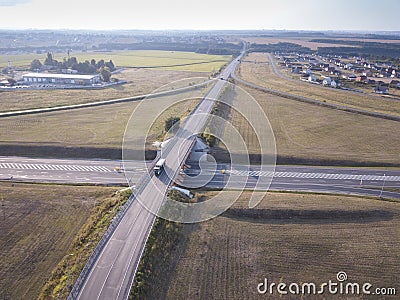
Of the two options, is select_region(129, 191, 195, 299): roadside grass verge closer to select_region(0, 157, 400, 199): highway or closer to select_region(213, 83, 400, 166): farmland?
select_region(0, 157, 400, 199): highway

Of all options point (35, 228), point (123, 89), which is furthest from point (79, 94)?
point (35, 228)

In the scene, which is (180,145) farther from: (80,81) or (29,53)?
(29,53)

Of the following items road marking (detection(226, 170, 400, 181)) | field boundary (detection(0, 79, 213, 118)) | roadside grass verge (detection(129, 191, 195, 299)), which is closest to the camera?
roadside grass verge (detection(129, 191, 195, 299))

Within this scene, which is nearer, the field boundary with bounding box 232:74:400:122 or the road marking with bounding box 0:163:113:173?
the road marking with bounding box 0:163:113:173

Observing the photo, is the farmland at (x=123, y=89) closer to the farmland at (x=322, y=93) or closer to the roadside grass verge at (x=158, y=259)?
the farmland at (x=322, y=93)

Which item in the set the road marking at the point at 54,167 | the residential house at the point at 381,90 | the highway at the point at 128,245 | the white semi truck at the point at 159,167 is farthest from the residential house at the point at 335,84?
the road marking at the point at 54,167

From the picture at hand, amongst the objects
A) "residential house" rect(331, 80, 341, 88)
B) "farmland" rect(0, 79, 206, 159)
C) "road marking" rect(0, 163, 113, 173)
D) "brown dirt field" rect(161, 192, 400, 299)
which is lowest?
"brown dirt field" rect(161, 192, 400, 299)

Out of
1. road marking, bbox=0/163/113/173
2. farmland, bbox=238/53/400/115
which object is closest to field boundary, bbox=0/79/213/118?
road marking, bbox=0/163/113/173
